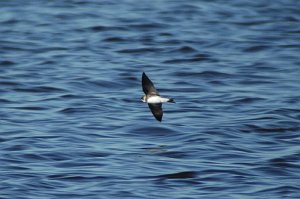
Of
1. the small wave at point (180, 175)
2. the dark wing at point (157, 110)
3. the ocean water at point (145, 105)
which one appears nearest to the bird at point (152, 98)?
the dark wing at point (157, 110)

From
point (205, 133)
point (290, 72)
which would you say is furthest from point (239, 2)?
point (205, 133)

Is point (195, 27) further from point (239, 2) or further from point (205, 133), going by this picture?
point (205, 133)

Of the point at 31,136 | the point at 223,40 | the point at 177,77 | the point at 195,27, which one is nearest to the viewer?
the point at 31,136

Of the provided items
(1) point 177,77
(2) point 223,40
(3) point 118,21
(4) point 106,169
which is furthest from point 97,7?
(4) point 106,169

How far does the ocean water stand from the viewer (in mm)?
10312

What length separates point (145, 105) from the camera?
1421 centimetres

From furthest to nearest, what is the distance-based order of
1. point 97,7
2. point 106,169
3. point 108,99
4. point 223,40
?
point 97,7 → point 223,40 → point 108,99 → point 106,169

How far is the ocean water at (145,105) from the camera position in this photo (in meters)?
10.3

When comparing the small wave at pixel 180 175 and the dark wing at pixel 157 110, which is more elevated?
the dark wing at pixel 157 110

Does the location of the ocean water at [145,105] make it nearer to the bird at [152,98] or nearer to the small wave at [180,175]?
the small wave at [180,175]

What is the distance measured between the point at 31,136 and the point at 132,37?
8.09 metres

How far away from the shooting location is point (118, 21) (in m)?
21.4

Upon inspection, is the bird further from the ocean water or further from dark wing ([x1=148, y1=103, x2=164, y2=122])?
the ocean water

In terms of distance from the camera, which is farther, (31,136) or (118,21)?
(118,21)
